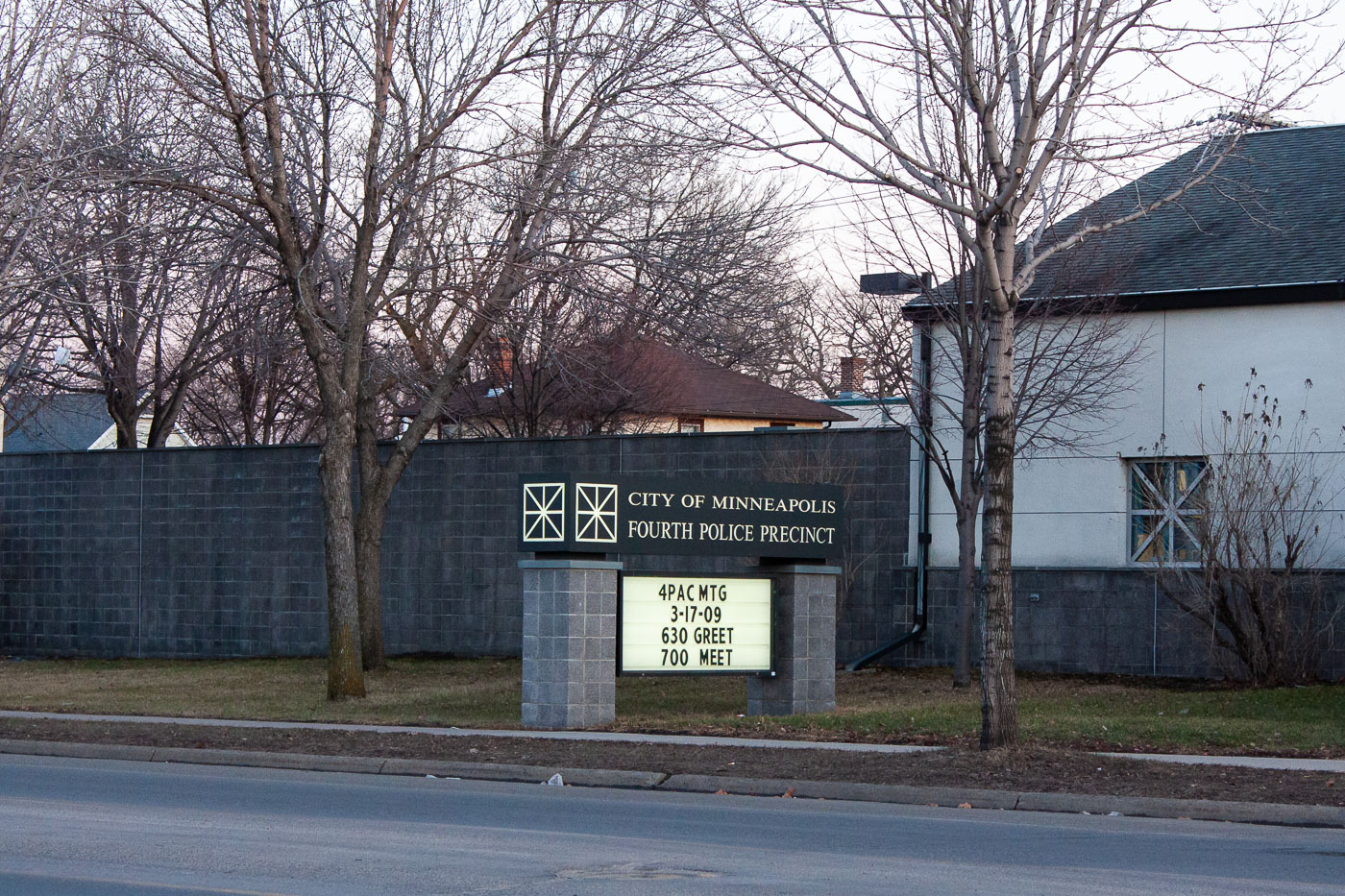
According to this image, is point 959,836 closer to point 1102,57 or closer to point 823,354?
point 1102,57

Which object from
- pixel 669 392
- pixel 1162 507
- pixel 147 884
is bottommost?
pixel 147 884

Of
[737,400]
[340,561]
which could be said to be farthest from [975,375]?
[737,400]

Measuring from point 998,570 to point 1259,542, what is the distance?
317 inches

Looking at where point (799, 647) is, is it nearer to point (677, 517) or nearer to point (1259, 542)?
point (677, 517)

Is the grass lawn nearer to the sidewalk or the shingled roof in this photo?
the sidewalk

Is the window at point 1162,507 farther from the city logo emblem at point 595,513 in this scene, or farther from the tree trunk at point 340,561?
the tree trunk at point 340,561

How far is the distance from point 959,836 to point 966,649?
10747 mm

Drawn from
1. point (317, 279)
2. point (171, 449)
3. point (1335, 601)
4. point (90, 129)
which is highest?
point (90, 129)

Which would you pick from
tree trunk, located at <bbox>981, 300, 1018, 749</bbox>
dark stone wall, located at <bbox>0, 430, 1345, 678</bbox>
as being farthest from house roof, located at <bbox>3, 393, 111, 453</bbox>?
A: tree trunk, located at <bbox>981, 300, 1018, 749</bbox>

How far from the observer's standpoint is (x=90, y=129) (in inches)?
727

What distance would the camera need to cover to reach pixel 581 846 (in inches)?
373

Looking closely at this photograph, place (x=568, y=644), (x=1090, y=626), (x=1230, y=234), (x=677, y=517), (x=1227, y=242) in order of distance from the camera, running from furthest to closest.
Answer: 1. (x=1230, y=234)
2. (x=1227, y=242)
3. (x=1090, y=626)
4. (x=677, y=517)
5. (x=568, y=644)

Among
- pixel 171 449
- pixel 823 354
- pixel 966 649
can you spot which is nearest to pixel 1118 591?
pixel 966 649

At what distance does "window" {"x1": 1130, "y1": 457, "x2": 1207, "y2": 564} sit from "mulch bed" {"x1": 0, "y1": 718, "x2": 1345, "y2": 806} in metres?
8.58
